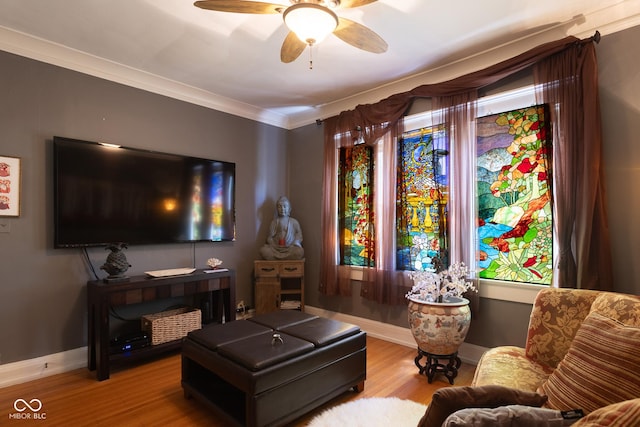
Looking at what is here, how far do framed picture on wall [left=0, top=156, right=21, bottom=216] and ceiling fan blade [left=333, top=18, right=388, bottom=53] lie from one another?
2.65m

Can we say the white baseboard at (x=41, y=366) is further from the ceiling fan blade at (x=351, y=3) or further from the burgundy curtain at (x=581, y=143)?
the burgundy curtain at (x=581, y=143)

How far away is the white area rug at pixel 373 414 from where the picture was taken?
6.63 feet

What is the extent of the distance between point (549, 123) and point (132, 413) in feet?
11.8

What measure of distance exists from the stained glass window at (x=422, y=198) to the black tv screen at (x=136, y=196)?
6.39ft

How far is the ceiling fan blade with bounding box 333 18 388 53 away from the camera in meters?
1.94

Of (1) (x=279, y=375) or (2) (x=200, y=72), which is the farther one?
(2) (x=200, y=72)

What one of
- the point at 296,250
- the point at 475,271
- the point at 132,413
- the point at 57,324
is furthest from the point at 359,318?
the point at 57,324

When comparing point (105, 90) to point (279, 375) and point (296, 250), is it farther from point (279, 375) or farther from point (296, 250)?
point (279, 375)

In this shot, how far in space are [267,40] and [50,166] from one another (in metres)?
2.08

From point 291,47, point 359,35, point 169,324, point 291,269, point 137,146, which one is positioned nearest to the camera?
point 359,35

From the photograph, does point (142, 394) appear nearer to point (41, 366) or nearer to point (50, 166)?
Answer: point (41, 366)

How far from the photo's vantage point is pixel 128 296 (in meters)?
2.77

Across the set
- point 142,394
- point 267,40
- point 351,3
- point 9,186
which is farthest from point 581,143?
point 9,186

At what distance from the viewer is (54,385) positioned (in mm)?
2557
